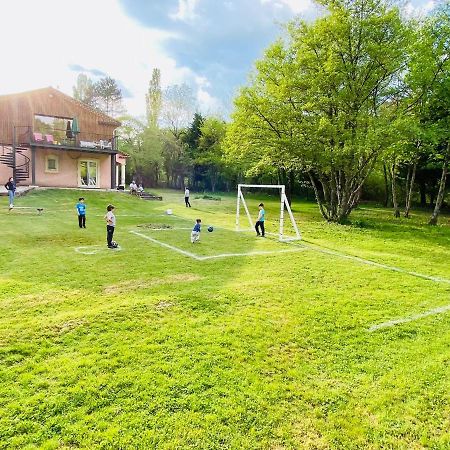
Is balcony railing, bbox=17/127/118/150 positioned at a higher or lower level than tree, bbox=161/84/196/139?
lower

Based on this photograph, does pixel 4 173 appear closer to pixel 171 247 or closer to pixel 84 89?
pixel 171 247

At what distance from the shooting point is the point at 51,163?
28453 millimetres

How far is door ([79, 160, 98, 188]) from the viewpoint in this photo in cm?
2991

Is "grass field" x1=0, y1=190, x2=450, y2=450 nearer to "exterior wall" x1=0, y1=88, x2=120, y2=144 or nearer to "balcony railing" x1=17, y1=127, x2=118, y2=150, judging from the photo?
"balcony railing" x1=17, y1=127, x2=118, y2=150

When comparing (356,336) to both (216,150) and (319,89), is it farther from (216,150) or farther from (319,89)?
(216,150)

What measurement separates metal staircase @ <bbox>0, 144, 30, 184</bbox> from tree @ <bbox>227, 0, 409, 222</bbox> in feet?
55.1

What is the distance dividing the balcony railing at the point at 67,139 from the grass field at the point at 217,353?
19.2 meters

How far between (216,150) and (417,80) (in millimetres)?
30601

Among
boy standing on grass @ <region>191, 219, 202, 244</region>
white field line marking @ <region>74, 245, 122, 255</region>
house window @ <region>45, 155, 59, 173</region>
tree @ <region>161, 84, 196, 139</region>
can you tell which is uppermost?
tree @ <region>161, 84, 196, 139</region>

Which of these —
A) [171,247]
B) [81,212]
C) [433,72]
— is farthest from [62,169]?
[433,72]

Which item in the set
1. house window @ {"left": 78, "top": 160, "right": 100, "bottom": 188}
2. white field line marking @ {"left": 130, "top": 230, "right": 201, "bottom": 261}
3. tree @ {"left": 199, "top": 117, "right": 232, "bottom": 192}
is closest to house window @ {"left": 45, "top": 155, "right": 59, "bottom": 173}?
house window @ {"left": 78, "top": 160, "right": 100, "bottom": 188}

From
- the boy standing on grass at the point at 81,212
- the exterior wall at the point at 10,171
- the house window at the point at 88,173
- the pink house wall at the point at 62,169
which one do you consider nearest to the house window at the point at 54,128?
the pink house wall at the point at 62,169

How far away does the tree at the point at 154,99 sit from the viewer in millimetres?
53281

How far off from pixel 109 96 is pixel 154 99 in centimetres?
1179
